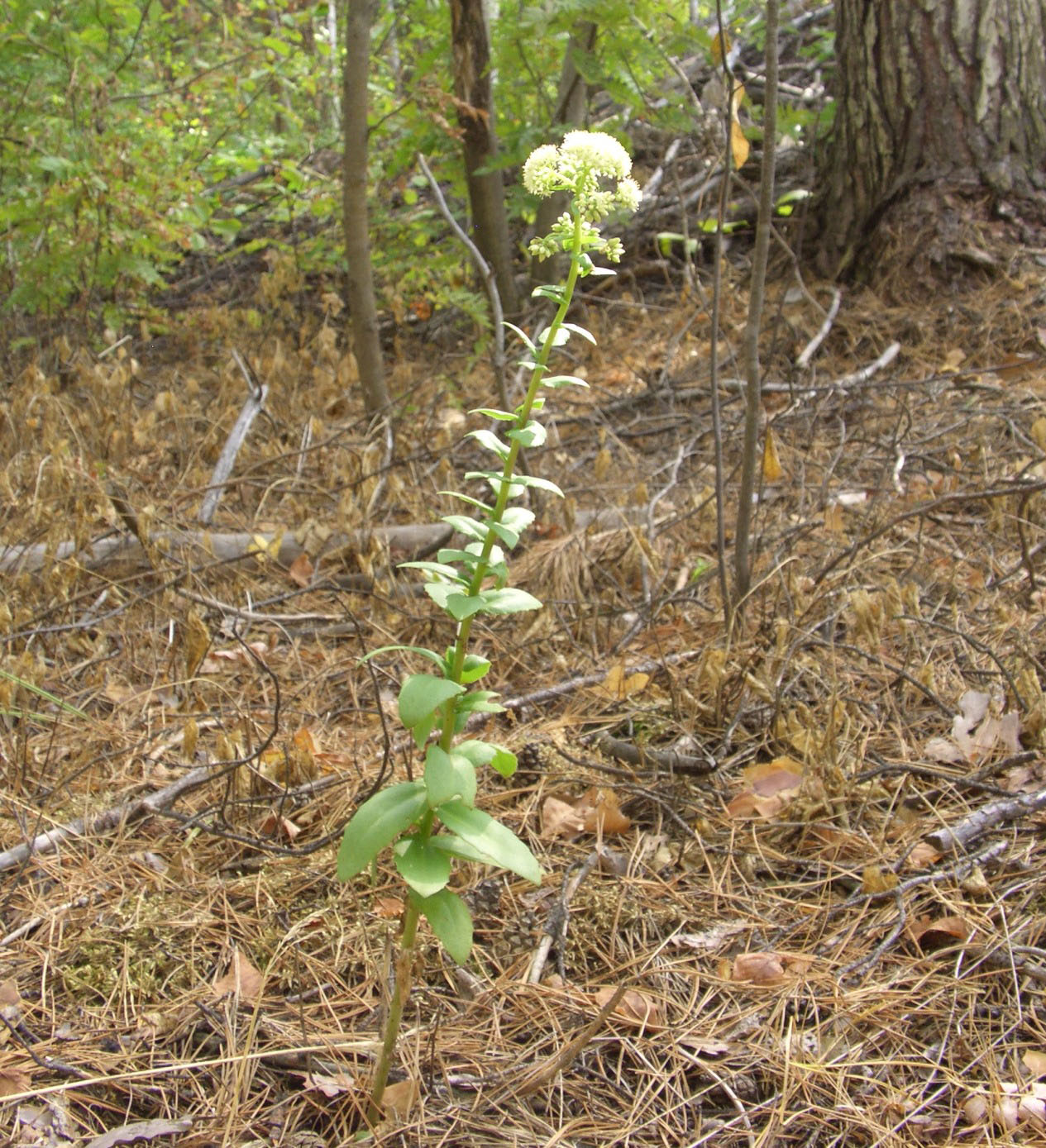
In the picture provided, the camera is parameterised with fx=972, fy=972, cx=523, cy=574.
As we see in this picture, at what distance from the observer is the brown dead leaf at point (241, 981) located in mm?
1806

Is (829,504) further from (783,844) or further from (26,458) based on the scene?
(26,458)

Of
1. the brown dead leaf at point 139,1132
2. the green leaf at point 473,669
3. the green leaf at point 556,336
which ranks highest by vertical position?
the green leaf at point 556,336

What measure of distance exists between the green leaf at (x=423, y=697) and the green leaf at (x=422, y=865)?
8.4 inches

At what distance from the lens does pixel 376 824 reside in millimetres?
1448

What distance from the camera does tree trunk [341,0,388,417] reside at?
149 inches

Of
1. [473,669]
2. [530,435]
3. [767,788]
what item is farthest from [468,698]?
[767,788]

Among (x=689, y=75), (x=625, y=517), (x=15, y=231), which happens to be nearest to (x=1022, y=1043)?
(x=625, y=517)

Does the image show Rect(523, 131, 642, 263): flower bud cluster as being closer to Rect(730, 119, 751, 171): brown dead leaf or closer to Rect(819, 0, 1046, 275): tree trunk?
Rect(730, 119, 751, 171): brown dead leaf

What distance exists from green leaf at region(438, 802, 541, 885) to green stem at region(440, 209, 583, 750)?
0.10 m

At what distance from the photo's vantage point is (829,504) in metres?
3.69

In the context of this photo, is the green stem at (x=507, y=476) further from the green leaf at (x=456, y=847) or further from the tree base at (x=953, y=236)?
the tree base at (x=953, y=236)

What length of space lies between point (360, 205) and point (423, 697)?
3.25 meters

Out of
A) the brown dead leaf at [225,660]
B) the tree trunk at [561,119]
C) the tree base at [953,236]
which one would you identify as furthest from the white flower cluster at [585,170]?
the tree base at [953,236]

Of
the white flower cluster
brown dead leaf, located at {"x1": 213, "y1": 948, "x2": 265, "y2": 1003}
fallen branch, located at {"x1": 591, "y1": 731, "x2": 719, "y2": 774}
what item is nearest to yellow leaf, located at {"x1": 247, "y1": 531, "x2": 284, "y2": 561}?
fallen branch, located at {"x1": 591, "y1": 731, "x2": 719, "y2": 774}
